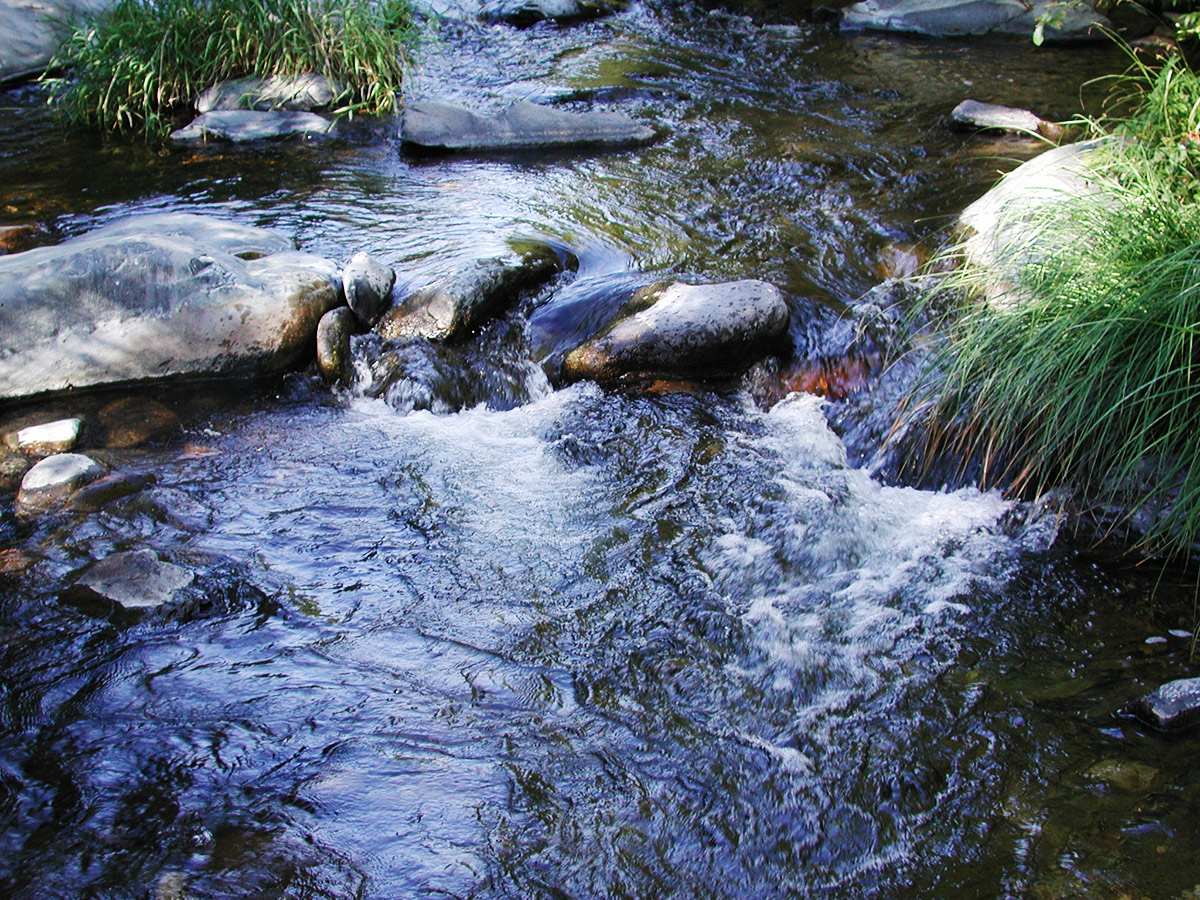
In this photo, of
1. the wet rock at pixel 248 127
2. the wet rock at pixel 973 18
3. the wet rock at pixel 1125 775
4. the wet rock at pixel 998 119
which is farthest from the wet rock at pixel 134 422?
the wet rock at pixel 973 18

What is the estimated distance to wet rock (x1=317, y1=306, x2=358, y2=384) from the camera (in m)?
5.35

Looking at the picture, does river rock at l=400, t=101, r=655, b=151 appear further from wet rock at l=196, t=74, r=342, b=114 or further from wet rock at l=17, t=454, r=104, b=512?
wet rock at l=17, t=454, r=104, b=512

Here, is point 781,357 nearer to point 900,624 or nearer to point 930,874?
point 900,624

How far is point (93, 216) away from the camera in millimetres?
6891

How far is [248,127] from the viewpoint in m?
8.59

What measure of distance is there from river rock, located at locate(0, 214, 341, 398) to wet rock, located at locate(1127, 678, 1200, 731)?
4681mm

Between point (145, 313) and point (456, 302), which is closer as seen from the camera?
point (145, 313)

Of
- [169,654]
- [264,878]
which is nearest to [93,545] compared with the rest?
[169,654]

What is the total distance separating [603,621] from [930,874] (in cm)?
145

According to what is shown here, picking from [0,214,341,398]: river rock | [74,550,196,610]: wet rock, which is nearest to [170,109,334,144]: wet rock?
[0,214,341,398]: river rock

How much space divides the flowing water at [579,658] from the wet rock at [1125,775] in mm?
12

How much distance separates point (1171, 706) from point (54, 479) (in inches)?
186

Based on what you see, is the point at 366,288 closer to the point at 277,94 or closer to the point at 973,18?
the point at 277,94

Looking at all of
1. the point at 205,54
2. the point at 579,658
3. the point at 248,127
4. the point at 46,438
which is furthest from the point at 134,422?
the point at 205,54
